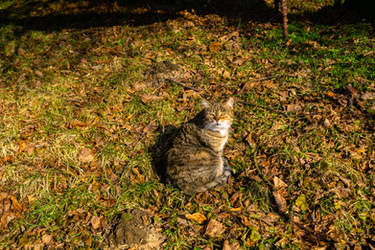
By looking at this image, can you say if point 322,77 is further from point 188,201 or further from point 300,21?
point 188,201

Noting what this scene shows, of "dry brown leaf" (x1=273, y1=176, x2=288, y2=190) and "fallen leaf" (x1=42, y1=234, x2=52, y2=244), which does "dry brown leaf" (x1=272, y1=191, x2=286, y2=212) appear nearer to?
"dry brown leaf" (x1=273, y1=176, x2=288, y2=190)

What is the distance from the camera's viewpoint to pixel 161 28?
6973 mm

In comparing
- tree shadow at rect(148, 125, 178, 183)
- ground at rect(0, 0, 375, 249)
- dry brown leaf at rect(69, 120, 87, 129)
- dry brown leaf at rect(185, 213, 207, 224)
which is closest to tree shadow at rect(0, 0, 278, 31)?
ground at rect(0, 0, 375, 249)

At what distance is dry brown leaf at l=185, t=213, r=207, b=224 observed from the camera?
3.34 meters

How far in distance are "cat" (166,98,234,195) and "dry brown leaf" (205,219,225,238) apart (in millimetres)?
507

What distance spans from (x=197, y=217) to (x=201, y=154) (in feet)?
3.13

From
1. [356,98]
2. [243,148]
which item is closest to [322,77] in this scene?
[356,98]

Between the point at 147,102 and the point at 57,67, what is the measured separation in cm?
306

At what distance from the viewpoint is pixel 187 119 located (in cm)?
470

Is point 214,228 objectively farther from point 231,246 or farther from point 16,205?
point 16,205

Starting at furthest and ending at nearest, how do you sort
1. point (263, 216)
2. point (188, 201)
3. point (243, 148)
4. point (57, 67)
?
1. point (57, 67)
2. point (243, 148)
3. point (188, 201)
4. point (263, 216)

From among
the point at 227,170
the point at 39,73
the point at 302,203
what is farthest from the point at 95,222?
the point at 39,73

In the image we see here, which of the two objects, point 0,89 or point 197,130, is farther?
point 0,89

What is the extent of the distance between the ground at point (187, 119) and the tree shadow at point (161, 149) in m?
0.02
